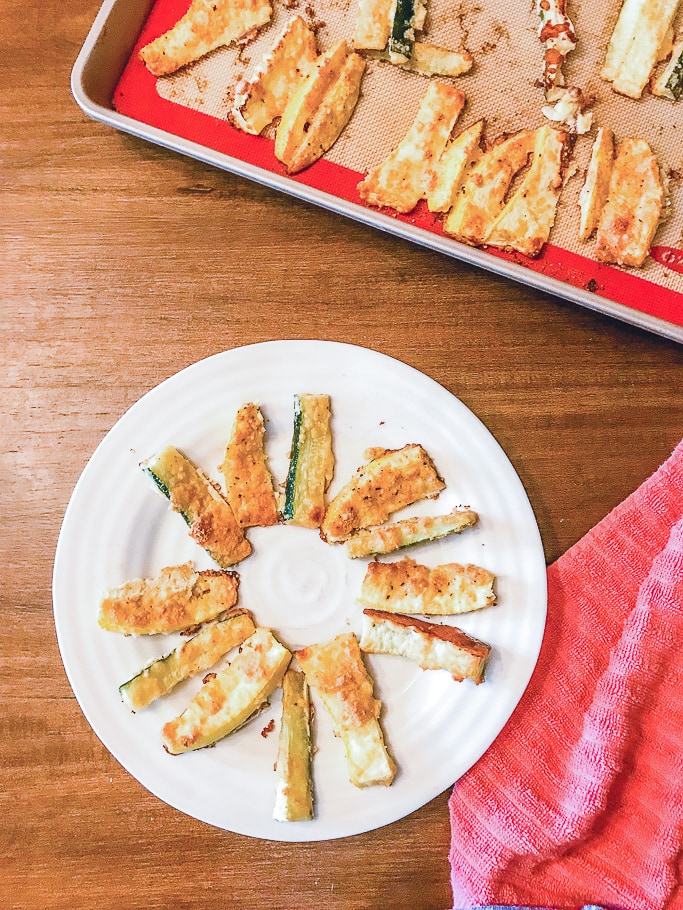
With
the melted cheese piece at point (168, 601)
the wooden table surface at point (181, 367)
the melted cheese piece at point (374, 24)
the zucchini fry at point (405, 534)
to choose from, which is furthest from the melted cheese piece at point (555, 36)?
the melted cheese piece at point (168, 601)

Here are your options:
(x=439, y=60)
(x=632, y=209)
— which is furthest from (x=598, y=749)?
(x=439, y=60)

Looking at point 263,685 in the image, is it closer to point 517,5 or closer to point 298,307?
point 298,307

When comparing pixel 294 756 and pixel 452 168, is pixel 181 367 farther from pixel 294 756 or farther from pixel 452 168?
pixel 294 756

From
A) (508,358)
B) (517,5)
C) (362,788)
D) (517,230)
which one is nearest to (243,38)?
(517,5)

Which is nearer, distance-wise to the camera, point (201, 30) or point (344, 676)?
point (344, 676)

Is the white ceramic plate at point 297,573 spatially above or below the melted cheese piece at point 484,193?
below

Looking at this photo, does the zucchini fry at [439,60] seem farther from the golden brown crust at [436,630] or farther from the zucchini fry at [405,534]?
the golden brown crust at [436,630]
